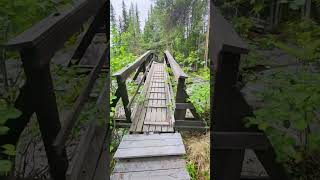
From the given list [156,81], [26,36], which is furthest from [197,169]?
[156,81]

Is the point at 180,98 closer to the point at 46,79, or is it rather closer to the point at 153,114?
the point at 153,114

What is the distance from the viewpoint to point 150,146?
14.6 ft

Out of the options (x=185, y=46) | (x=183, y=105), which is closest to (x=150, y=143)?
(x=183, y=105)

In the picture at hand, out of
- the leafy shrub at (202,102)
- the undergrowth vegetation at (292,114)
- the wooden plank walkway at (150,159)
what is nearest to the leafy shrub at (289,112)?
the undergrowth vegetation at (292,114)

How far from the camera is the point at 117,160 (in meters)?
4.20

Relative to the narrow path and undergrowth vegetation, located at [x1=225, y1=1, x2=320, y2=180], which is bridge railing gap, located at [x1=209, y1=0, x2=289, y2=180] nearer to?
undergrowth vegetation, located at [x1=225, y1=1, x2=320, y2=180]

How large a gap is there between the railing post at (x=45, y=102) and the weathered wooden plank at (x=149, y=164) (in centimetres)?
233

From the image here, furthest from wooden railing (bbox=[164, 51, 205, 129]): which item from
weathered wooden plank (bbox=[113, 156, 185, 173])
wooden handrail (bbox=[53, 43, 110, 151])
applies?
wooden handrail (bbox=[53, 43, 110, 151])

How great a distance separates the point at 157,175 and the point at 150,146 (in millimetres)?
744

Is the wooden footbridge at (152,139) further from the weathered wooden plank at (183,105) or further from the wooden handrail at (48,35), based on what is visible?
the wooden handrail at (48,35)

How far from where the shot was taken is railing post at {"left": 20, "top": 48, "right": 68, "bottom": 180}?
1.22 meters

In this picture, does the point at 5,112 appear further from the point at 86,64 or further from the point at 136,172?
the point at 136,172

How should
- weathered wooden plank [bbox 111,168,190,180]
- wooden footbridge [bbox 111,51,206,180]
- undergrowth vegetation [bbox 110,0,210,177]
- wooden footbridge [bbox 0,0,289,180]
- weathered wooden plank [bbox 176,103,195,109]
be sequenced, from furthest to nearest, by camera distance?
1. weathered wooden plank [bbox 176,103,195,109]
2. undergrowth vegetation [bbox 110,0,210,177]
3. wooden footbridge [bbox 111,51,206,180]
4. weathered wooden plank [bbox 111,168,190,180]
5. wooden footbridge [bbox 0,0,289,180]

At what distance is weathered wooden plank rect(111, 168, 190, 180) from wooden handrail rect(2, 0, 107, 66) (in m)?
2.36
